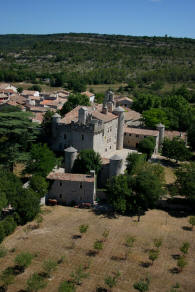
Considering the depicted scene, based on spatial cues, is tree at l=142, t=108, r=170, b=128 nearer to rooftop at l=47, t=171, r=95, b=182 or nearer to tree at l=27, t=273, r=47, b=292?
rooftop at l=47, t=171, r=95, b=182

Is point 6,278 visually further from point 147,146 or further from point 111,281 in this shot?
point 147,146

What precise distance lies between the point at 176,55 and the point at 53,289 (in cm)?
Result: 14758

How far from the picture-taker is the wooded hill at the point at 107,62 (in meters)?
134

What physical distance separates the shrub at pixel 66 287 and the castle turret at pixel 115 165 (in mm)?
18151

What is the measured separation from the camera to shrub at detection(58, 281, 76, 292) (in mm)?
25578

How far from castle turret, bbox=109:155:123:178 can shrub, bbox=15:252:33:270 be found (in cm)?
1687

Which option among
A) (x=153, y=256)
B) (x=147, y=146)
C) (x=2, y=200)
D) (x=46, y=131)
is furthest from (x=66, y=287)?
(x=147, y=146)

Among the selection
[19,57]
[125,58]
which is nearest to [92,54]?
[125,58]

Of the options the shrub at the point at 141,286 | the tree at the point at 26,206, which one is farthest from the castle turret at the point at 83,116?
the shrub at the point at 141,286

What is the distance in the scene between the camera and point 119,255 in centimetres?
3195

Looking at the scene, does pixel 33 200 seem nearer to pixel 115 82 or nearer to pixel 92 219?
pixel 92 219

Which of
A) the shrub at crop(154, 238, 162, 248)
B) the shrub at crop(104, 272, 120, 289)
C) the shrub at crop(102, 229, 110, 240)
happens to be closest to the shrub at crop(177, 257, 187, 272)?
the shrub at crop(154, 238, 162, 248)

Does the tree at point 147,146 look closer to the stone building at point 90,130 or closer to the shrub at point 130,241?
the stone building at point 90,130

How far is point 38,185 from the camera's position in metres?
39.2
